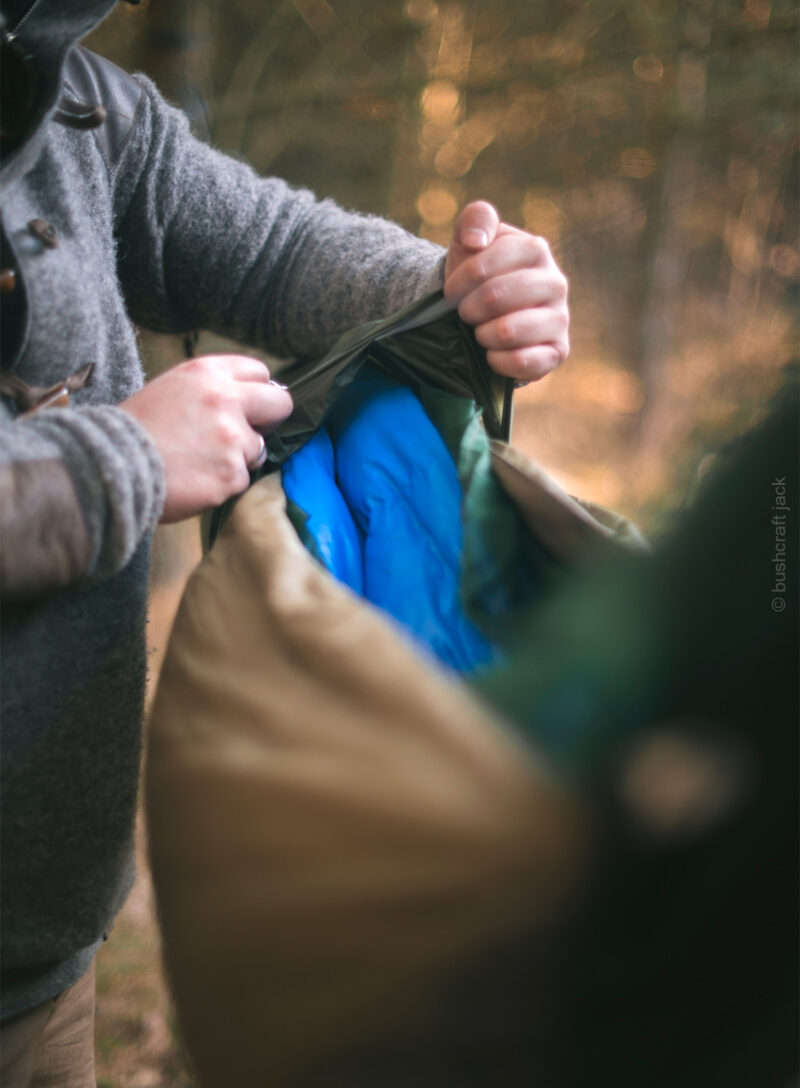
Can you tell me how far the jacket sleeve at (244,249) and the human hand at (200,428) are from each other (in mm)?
274

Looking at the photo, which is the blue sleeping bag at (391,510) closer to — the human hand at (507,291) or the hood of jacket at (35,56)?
the human hand at (507,291)

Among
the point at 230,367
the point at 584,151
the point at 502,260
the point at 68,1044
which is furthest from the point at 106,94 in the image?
the point at 584,151

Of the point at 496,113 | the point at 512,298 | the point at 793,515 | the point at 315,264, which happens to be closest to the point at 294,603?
the point at 793,515

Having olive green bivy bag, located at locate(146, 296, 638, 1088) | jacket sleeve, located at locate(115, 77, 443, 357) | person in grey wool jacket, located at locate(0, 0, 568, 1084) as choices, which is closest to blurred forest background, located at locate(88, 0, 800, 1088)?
jacket sleeve, located at locate(115, 77, 443, 357)

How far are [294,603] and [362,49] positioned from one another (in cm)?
360

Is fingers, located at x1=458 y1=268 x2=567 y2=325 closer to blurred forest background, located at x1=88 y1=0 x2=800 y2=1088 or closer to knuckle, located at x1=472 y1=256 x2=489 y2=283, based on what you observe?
knuckle, located at x1=472 y1=256 x2=489 y2=283

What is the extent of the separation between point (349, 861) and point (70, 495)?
1.12 ft

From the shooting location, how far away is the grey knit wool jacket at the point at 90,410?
0.55 m

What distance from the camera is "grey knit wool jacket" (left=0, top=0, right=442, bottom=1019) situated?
1.80ft

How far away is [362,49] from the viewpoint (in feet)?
10.7

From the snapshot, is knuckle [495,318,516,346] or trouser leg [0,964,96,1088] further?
trouser leg [0,964,96,1088]

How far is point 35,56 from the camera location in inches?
25.7

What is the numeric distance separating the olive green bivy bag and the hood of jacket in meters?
0.46

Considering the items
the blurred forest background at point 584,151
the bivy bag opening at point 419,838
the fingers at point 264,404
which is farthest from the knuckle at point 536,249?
the blurred forest background at point 584,151
